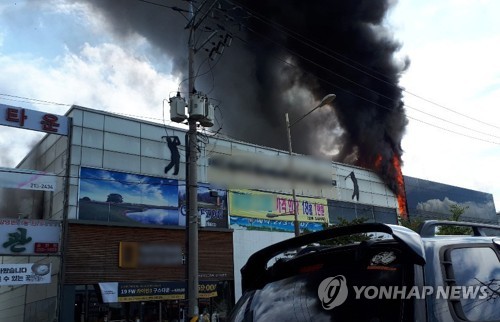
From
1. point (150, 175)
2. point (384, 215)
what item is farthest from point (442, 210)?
point (150, 175)

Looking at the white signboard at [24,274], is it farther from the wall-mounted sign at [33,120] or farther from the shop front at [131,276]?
the wall-mounted sign at [33,120]

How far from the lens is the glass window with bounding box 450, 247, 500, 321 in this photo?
2.33 m

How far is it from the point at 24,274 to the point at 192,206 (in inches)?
402

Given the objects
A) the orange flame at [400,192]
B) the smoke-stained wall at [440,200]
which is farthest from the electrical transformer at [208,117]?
the smoke-stained wall at [440,200]

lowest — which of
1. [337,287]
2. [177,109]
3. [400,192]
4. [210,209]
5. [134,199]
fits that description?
[337,287]

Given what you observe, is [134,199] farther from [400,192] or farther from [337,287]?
[400,192]

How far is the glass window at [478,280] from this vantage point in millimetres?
2328

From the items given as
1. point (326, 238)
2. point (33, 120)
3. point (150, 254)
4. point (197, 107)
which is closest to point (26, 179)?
point (33, 120)

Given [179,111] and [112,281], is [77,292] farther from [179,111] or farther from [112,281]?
[179,111]

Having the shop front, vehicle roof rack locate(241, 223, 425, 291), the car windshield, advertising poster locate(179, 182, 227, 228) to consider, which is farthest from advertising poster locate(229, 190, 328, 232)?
the car windshield

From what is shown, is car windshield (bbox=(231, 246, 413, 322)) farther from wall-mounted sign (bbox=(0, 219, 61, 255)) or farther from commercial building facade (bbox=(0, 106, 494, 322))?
wall-mounted sign (bbox=(0, 219, 61, 255))

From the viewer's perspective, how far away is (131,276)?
21875 mm

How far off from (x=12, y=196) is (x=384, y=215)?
81.7ft

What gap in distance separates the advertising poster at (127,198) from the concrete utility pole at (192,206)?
9500 mm
